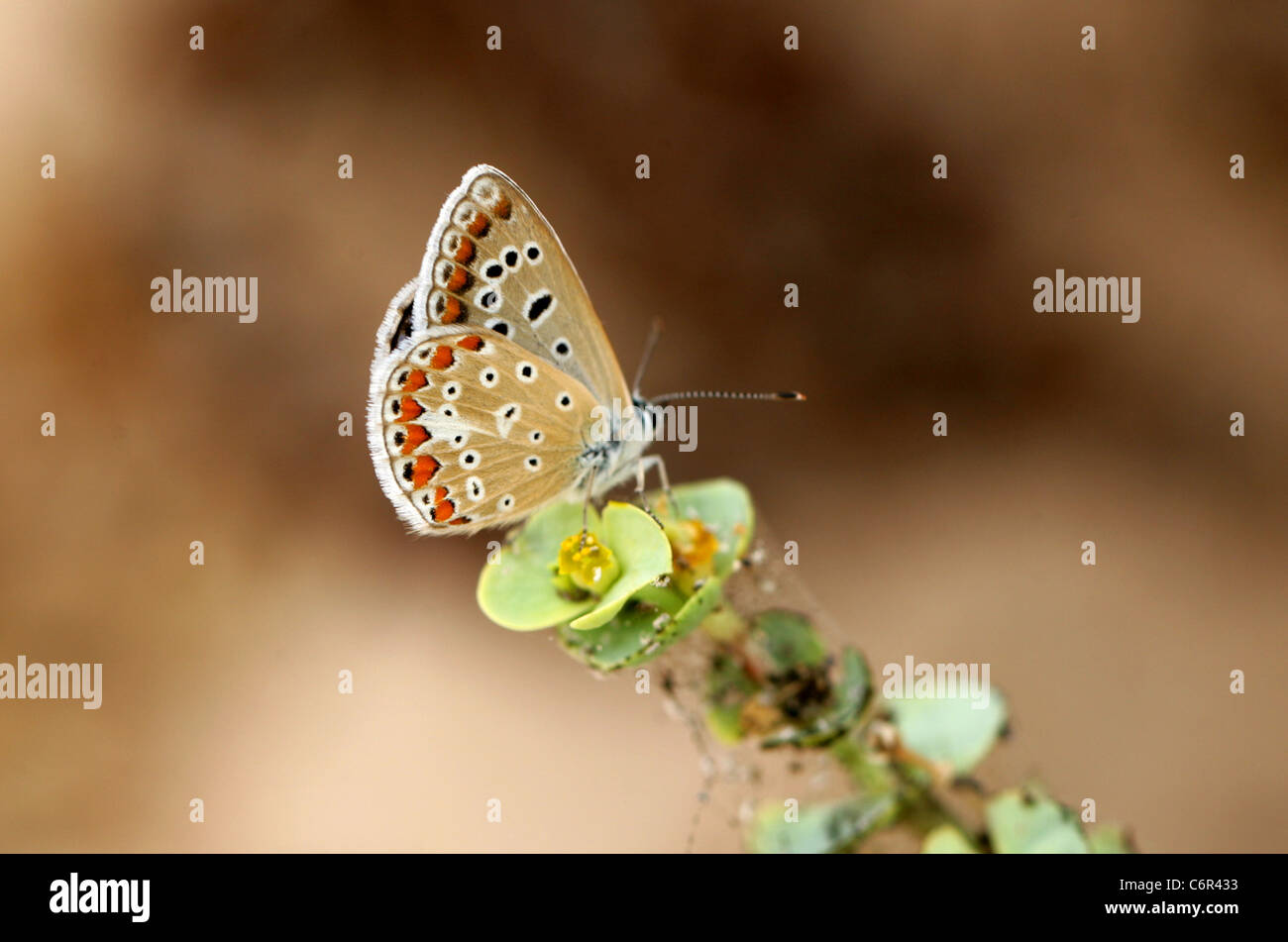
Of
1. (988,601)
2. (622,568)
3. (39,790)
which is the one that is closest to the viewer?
(622,568)

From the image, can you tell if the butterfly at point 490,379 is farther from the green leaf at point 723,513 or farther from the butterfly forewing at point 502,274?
the green leaf at point 723,513

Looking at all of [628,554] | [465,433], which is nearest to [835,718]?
[628,554]

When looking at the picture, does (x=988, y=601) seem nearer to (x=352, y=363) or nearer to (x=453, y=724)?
(x=453, y=724)

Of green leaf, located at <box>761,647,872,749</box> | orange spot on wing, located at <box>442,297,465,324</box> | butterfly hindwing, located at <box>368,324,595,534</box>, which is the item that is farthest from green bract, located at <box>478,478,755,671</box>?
orange spot on wing, located at <box>442,297,465,324</box>

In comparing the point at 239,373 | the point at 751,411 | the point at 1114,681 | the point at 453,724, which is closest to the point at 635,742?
the point at 453,724

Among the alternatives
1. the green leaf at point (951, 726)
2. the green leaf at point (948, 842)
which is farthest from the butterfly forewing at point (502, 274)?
the green leaf at point (948, 842)

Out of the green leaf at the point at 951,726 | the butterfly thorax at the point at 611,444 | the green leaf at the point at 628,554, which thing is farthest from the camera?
the butterfly thorax at the point at 611,444
